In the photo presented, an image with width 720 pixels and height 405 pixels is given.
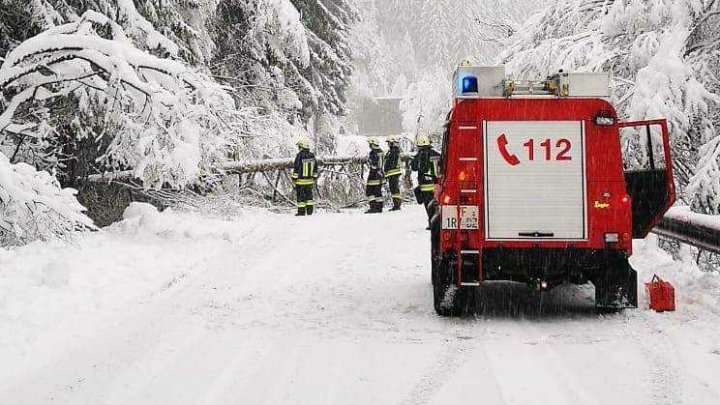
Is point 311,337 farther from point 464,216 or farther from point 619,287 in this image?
point 619,287

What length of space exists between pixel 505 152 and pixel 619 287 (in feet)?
5.34

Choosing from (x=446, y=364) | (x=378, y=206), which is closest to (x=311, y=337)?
(x=446, y=364)

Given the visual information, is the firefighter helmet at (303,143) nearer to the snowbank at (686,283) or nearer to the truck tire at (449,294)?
the snowbank at (686,283)

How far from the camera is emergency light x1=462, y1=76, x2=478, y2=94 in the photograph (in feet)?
23.1

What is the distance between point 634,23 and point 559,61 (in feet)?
5.88

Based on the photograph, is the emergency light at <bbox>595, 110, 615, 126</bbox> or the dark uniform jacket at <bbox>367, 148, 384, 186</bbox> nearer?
the emergency light at <bbox>595, 110, 615, 126</bbox>

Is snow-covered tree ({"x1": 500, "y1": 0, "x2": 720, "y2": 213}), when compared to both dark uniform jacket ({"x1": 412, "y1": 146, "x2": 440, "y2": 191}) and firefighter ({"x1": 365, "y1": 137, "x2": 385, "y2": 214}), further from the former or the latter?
firefighter ({"x1": 365, "y1": 137, "x2": 385, "y2": 214})

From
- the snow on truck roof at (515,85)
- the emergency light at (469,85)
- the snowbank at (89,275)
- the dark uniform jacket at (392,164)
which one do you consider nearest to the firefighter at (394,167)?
the dark uniform jacket at (392,164)

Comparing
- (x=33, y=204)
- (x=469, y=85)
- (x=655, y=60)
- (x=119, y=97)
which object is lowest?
(x=33, y=204)

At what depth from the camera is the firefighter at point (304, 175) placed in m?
17.4

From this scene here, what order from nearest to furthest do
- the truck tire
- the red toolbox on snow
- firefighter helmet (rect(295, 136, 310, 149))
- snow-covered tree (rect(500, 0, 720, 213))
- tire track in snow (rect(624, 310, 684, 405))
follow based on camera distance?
tire track in snow (rect(624, 310, 684, 405)), the red toolbox on snow, the truck tire, snow-covered tree (rect(500, 0, 720, 213)), firefighter helmet (rect(295, 136, 310, 149))

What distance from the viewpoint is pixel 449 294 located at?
276 inches

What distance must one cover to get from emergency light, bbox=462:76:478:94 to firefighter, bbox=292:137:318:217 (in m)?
10.5

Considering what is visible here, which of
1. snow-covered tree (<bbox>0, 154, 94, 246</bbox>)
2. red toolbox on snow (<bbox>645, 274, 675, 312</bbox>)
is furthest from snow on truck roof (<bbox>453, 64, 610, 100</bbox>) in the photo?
snow-covered tree (<bbox>0, 154, 94, 246</bbox>)
